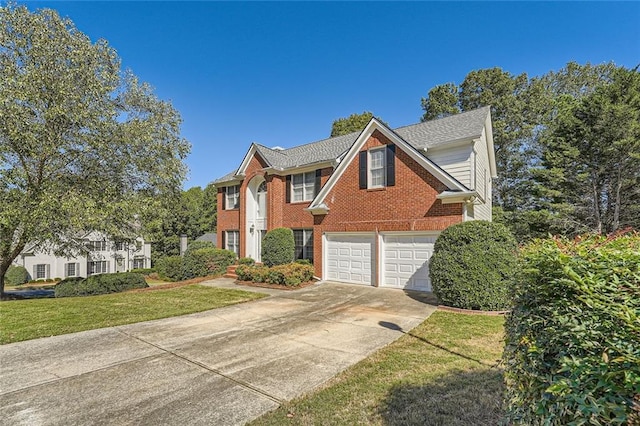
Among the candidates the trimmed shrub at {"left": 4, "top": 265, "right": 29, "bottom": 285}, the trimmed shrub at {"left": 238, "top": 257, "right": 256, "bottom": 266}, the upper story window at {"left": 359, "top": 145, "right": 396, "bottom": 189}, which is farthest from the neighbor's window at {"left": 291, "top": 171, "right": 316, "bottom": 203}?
the trimmed shrub at {"left": 4, "top": 265, "right": 29, "bottom": 285}

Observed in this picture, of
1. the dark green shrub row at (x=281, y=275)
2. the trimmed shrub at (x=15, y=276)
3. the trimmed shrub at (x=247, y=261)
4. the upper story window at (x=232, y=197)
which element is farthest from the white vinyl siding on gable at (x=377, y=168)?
the trimmed shrub at (x=15, y=276)

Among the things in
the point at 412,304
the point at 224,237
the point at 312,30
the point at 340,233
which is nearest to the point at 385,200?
the point at 340,233

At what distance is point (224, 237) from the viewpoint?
21703 mm

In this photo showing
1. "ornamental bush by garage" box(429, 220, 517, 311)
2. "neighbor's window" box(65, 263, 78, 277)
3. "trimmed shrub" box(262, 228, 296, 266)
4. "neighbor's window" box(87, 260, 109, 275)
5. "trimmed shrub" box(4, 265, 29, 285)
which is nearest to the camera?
"ornamental bush by garage" box(429, 220, 517, 311)

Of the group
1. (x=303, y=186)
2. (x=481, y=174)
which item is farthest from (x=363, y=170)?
(x=481, y=174)

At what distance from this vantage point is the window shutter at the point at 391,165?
42.0ft

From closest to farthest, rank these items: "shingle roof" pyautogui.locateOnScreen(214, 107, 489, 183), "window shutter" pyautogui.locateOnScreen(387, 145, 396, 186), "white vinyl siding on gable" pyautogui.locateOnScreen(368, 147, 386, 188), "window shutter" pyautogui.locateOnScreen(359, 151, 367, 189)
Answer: "window shutter" pyautogui.locateOnScreen(387, 145, 396, 186) → "white vinyl siding on gable" pyautogui.locateOnScreen(368, 147, 386, 188) → "window shutter" pyautogui.locateOnScreen(359, 151, 367, 189) → "shingle roof" pyautogui.locateOnScreen(214, 107, 489, 183)

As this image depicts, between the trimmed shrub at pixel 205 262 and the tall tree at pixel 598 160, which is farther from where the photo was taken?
the trimmed shrub at pixel 205 262

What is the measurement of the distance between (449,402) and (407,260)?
8.79m

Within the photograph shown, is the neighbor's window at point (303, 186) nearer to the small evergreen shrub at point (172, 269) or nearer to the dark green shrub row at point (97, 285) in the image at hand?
the dark green shrub row at point (97, 285)

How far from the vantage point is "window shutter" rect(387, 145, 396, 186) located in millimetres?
12805

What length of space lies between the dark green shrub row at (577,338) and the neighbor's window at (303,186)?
15.3m

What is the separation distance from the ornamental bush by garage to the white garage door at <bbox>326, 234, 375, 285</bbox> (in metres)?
3.99

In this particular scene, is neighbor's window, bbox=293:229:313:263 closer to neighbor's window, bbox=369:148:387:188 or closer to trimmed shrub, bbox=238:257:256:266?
trimmed shrub, bbox=238:257:256:266
